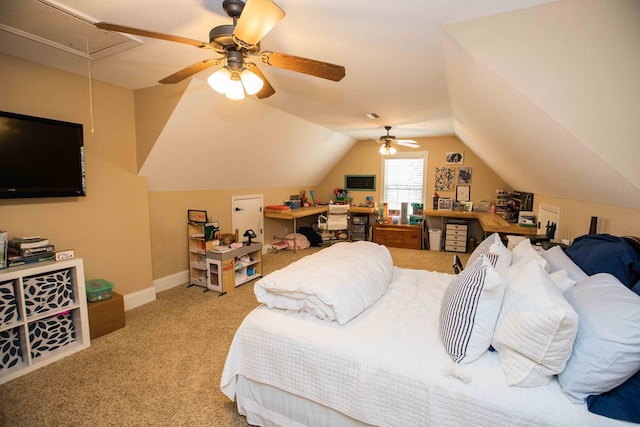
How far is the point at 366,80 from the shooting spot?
2758 millimetres

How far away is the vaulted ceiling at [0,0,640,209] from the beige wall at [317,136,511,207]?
301 cm

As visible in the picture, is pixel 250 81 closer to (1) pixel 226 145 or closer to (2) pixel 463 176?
(1) pixel 226 145

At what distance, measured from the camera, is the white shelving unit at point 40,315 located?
2170 millimetres

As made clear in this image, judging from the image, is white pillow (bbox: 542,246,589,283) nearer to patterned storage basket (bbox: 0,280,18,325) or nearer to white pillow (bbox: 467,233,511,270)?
white pillow (bbox: 467,233,511,270)

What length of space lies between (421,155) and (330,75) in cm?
514

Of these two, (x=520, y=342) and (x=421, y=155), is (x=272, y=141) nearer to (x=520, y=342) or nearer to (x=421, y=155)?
(x=421, y=155)

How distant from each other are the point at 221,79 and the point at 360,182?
560cm

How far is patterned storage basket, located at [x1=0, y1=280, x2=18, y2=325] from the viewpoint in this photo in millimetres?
2135

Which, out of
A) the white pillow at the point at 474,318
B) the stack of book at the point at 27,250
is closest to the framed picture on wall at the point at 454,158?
the white pillow at the point at 474,318

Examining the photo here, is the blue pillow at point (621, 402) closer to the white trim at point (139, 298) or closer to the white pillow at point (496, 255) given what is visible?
the white pillow at point (496, 255)

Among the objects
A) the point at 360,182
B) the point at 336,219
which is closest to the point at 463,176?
the point at 360,182

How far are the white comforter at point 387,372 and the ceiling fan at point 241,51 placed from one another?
4.58 feet

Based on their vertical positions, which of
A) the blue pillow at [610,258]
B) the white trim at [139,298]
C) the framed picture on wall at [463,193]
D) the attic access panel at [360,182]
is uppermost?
the attic access panel at [360,182]

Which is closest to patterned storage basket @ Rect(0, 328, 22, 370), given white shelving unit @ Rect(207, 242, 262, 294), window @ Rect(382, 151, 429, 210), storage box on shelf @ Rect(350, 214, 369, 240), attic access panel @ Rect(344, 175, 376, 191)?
white shelving unit @ Rect(207, 242, 262, 294)
